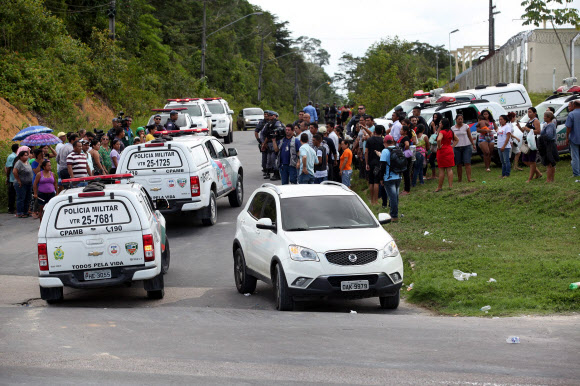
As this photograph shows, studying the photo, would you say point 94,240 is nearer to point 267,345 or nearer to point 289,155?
point 267,345

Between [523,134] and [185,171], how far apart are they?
894 centimetres

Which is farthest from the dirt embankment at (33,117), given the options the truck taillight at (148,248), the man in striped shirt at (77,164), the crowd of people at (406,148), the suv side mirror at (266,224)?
the suv side mirror at (266,224)

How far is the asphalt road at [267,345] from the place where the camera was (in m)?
6.81

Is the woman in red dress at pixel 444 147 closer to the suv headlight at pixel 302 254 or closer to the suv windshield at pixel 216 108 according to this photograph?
the suv headlight at pixel 302 254

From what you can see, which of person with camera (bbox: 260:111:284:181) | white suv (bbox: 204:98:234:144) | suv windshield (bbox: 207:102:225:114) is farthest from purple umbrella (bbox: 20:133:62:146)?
suv windshield (bbox: 207:102:225:114)

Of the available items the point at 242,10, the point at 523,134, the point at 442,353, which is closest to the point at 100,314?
the point at 442,353

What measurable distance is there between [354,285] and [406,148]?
9477 millimetres

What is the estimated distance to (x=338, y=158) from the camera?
1959cm

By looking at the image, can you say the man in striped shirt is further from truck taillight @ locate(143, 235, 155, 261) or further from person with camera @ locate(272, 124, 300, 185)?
truck taillight @ locate(143, 235, 155, 261)

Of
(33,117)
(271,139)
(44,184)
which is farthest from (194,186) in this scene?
(33,117)

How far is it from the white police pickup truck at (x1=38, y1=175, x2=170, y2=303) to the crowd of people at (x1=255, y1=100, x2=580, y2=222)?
6.53 metres

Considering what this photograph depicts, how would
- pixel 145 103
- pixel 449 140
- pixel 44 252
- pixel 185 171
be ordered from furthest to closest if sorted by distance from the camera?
pixel 145 103 → pixel 449 140 → pixel 185 171 → pixel 44 252

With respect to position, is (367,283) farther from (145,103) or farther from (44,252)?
(145,103)

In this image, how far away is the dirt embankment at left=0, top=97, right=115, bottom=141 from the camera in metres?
26.6
